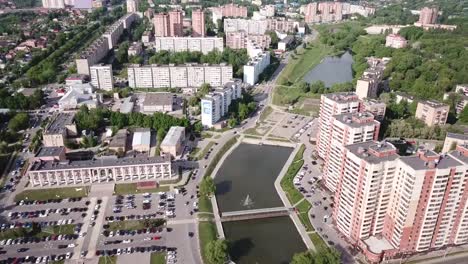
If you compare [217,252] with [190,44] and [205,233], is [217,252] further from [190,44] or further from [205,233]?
[190,44]

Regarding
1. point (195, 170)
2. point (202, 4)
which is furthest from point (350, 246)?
point (202, 4)

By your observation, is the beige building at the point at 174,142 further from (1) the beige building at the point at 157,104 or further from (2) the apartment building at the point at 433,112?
(2) the apartment building at the point at 433,112

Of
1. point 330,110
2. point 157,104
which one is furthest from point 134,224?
point 157,104

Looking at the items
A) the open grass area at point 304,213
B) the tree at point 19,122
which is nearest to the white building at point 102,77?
the tree at point 19,122

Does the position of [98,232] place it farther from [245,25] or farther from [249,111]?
[245,25]

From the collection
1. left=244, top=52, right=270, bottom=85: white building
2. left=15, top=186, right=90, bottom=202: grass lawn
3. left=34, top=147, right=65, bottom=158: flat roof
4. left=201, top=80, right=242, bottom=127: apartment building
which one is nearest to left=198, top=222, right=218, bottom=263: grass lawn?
left=15, top=186, right=90, bottom=202: grass lawn

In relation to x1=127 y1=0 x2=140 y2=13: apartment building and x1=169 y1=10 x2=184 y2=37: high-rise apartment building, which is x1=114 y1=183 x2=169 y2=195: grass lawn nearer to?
x1=169 y1=10 x2=184 y2=37: high-rise apartment building
